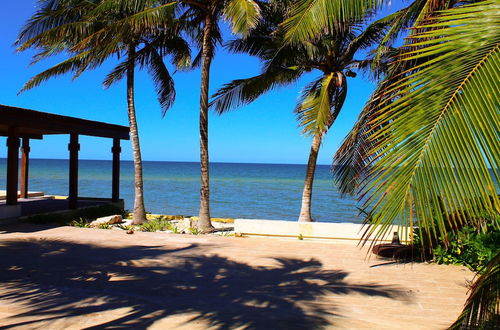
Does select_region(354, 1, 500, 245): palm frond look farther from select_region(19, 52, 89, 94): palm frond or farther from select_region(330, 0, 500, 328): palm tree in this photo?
select_region(19, 52, 89, 94): palm frond

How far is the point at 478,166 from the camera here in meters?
1.59

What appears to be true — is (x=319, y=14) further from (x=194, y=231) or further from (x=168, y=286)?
(x=194, y=231)

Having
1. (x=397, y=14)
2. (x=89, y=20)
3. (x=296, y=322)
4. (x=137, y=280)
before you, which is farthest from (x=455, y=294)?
(x=89, y=20)

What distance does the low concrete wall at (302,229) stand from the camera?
33.4 ft

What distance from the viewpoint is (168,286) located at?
6051 mm

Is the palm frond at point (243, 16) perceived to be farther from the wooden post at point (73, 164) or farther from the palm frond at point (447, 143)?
the palm frond at point (447, 143)

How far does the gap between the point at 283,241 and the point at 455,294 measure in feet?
15.5

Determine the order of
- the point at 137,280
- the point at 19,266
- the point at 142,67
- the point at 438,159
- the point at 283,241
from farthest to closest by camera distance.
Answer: the point at 142,67 → the point at 283,241 → the point at 19,266 → the point at 137,280 → the point at 438,159

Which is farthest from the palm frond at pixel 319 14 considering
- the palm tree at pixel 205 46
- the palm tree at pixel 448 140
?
the palm tree at pixel 205 46

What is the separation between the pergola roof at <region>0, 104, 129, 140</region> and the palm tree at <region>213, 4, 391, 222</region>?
494 cm

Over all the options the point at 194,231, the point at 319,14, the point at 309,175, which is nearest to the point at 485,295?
the point at 319,14

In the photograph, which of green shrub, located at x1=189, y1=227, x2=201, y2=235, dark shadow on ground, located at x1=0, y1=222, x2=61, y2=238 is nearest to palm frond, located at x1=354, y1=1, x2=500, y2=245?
green shrub, located at x1=189, y1=227, x2=201, y2=235

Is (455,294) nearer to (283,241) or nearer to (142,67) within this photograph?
(283,241)

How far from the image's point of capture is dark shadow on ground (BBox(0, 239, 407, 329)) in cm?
467
